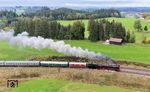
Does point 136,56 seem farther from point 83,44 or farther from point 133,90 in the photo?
point 133,90

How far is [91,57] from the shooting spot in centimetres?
11912

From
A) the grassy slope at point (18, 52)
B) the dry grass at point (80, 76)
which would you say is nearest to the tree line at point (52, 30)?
the grassy slope at point (18, 52)

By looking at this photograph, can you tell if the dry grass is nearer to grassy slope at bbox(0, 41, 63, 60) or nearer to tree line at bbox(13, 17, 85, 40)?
grassy slope at bbox(0, 41, 63, 60)

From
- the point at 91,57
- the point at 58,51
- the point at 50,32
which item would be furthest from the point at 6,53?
the point at 50,32

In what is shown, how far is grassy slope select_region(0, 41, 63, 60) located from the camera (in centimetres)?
12625

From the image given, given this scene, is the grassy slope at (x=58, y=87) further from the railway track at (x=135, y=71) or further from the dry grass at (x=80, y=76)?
the railway track at (x=135, y=71)

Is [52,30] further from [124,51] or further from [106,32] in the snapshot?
[124,51]

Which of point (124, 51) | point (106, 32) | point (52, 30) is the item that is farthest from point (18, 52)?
point (106, 32)

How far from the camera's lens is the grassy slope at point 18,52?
414 ft

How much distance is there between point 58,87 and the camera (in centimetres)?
8762

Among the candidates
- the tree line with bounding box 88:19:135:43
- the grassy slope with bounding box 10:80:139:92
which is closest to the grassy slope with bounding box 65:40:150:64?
the tree line with bounding box 88:19:135:43

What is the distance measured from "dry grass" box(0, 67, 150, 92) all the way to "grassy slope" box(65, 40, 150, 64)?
2626cm

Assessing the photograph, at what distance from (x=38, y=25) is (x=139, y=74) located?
84.6m

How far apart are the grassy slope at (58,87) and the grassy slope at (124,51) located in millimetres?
39591
